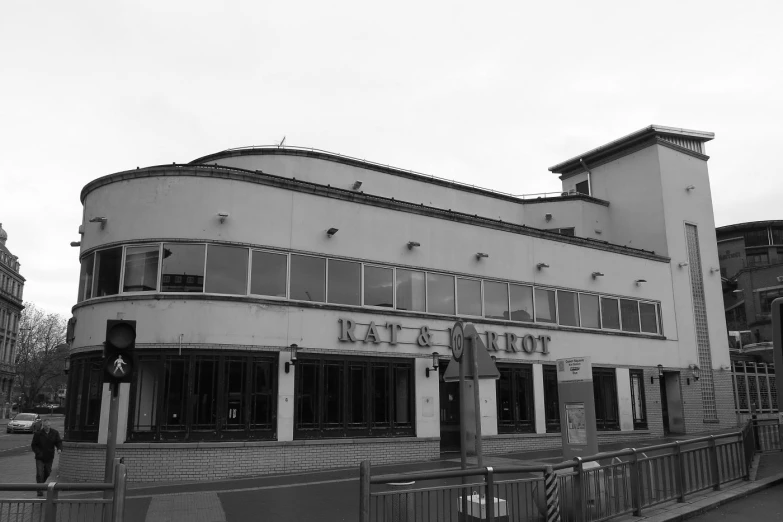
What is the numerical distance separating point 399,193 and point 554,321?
25.4ft

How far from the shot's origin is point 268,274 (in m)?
17.3

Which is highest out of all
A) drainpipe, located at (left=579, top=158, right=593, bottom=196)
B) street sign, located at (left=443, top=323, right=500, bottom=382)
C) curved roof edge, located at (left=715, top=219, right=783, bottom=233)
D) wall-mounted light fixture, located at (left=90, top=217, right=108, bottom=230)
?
curved roof edge, located at (left=715, top=219, right=783, bottom=233)

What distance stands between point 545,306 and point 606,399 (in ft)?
14.8

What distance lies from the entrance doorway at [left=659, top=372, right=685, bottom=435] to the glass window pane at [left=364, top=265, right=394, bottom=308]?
47.9ft

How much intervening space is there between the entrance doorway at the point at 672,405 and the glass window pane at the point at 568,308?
251 inches

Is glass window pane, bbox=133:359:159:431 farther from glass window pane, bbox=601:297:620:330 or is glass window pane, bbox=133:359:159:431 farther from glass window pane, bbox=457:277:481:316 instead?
glass window pane, bbox=601:297:620:330

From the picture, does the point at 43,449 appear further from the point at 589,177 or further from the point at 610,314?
the point at 589,177

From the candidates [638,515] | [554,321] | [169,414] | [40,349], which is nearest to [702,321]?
[554,321]

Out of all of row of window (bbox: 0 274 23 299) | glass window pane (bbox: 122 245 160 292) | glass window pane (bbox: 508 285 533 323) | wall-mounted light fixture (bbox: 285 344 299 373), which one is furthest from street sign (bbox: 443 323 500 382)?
row of window (bbox: 0 274 23 299)

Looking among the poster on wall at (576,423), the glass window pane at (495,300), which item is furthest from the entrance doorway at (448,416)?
the poster on wall at (576,423)

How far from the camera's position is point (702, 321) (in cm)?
2861

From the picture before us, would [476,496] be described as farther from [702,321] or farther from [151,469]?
[702,321]

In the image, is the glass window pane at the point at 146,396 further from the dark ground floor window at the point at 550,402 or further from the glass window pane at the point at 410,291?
the dark ground floor window at the point at 550,402

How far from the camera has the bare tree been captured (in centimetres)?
8675
